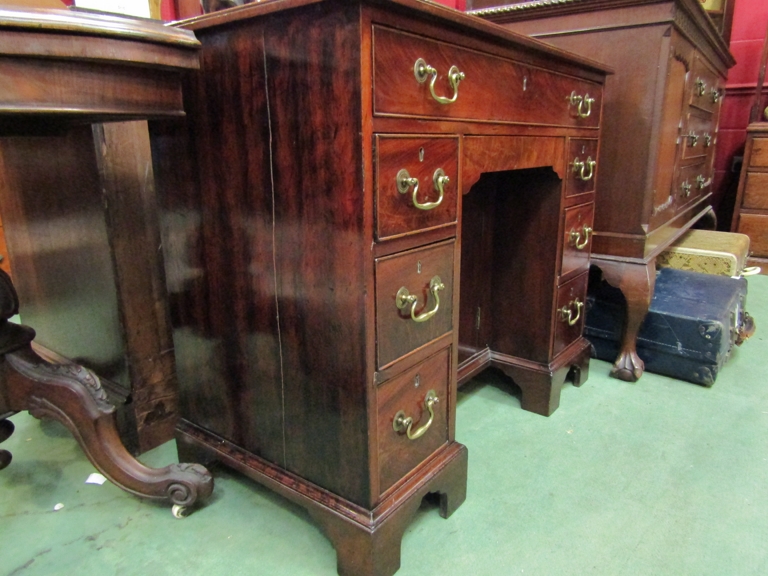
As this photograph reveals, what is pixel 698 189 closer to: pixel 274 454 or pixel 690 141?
pixel 690 141

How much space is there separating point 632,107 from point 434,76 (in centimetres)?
95

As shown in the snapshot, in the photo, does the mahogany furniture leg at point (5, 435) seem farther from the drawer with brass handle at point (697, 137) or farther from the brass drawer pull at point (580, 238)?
the drawer with brass handle at point (697, 137)

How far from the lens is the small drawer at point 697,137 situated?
6.49 ft

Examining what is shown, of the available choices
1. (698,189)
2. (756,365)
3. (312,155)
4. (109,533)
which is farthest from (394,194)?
(698,189)

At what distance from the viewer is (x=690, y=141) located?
204 centimetres

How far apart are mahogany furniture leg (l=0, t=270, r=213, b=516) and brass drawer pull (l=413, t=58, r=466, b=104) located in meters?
0.84

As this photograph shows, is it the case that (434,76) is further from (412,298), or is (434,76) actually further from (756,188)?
(756,188)

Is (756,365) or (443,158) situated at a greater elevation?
(443,158)

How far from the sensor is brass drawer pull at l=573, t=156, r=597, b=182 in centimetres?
142

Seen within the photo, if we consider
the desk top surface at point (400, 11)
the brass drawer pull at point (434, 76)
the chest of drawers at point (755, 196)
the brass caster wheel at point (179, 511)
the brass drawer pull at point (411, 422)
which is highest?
the desk top surface at point (400, 11)

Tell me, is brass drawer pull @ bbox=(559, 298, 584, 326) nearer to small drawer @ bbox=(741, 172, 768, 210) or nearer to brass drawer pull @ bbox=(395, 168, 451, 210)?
brass drawer pull @ bbox=(395, 168, 451, 210)

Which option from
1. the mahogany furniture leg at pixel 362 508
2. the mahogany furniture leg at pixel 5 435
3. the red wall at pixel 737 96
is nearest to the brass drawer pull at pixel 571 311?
the mahogany furniture leg at pixel 362 508

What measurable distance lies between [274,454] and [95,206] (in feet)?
2.21

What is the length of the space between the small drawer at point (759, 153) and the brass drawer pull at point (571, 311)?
1895 millimetres
